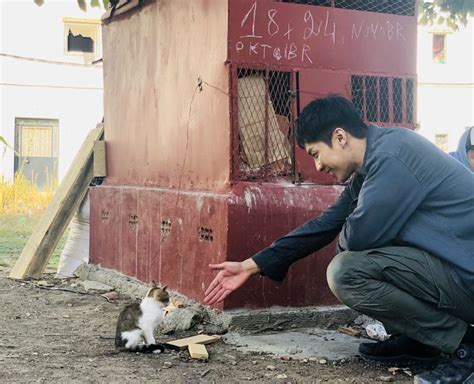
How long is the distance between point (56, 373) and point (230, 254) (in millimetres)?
1428

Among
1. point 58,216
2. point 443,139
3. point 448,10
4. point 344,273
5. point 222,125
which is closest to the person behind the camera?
point 344,273

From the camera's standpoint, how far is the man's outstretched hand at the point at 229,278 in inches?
150

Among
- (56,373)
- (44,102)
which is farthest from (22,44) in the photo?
(56,373)

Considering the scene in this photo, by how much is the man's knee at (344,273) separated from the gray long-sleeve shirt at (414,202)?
Result: 7 cm

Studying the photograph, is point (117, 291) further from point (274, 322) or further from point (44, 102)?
point (44, 102)

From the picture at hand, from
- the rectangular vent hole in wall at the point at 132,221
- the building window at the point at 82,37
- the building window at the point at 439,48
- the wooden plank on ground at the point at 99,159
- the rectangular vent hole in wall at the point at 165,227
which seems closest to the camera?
the rectangular vent hole in wall at the point at 165,227

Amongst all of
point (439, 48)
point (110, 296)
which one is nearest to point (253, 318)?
point (110, 296)

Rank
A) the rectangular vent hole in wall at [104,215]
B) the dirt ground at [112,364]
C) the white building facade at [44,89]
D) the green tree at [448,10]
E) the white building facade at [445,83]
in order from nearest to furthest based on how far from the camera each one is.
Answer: the dirt ground at [112,364]
the rectangular vent hole in wall at [104,215]
the green tree at [448,10]
the white building facade at [44,89]
the white building facade at [445,83]

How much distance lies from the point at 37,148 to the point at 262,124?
14.2 m

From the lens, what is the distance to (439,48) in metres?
20.9

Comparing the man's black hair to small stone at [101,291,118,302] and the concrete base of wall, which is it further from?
small stone at [101,291,118,302]

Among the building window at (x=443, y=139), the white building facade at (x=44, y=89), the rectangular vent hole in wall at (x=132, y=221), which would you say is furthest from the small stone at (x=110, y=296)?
the building window at (x=443, y=139)

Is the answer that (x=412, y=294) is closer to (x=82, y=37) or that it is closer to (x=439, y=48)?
(x=82, y=37)

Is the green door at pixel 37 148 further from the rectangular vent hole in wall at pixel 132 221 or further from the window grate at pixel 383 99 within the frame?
the window grate at pixel 383 99
